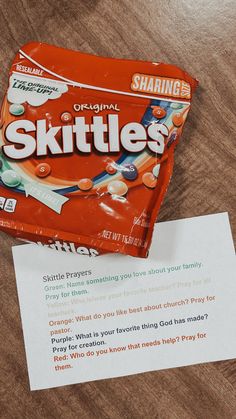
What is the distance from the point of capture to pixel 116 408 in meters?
0.65

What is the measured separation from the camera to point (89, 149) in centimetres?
65

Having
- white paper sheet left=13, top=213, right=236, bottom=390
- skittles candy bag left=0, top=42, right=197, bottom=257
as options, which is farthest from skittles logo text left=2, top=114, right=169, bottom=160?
white paper sheet left=13, top=213, right=236, bottom=390

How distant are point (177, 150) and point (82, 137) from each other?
14 centimetres

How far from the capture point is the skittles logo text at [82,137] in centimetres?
65

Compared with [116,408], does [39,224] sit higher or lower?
higher

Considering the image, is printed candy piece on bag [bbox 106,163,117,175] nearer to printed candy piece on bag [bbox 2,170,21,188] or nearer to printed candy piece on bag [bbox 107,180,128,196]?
printed candy piece on bag [bbox 107,180,128,196]

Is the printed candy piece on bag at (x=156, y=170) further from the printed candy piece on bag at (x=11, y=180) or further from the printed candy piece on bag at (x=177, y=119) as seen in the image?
the printed candy piece on bag at (x=11, y=180)

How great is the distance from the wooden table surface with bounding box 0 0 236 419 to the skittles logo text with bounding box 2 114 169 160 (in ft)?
0.19

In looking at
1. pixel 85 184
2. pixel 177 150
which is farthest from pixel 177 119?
pixel 85 184

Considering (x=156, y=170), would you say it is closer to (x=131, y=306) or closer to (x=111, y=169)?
(x=111, y=169)

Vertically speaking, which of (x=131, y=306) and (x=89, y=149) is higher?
(x=89, y=149)

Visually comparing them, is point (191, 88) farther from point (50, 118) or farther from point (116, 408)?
point (116, 408)

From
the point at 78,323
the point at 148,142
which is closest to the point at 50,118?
the point at 148,142

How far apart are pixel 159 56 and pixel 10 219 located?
12.3 inches
